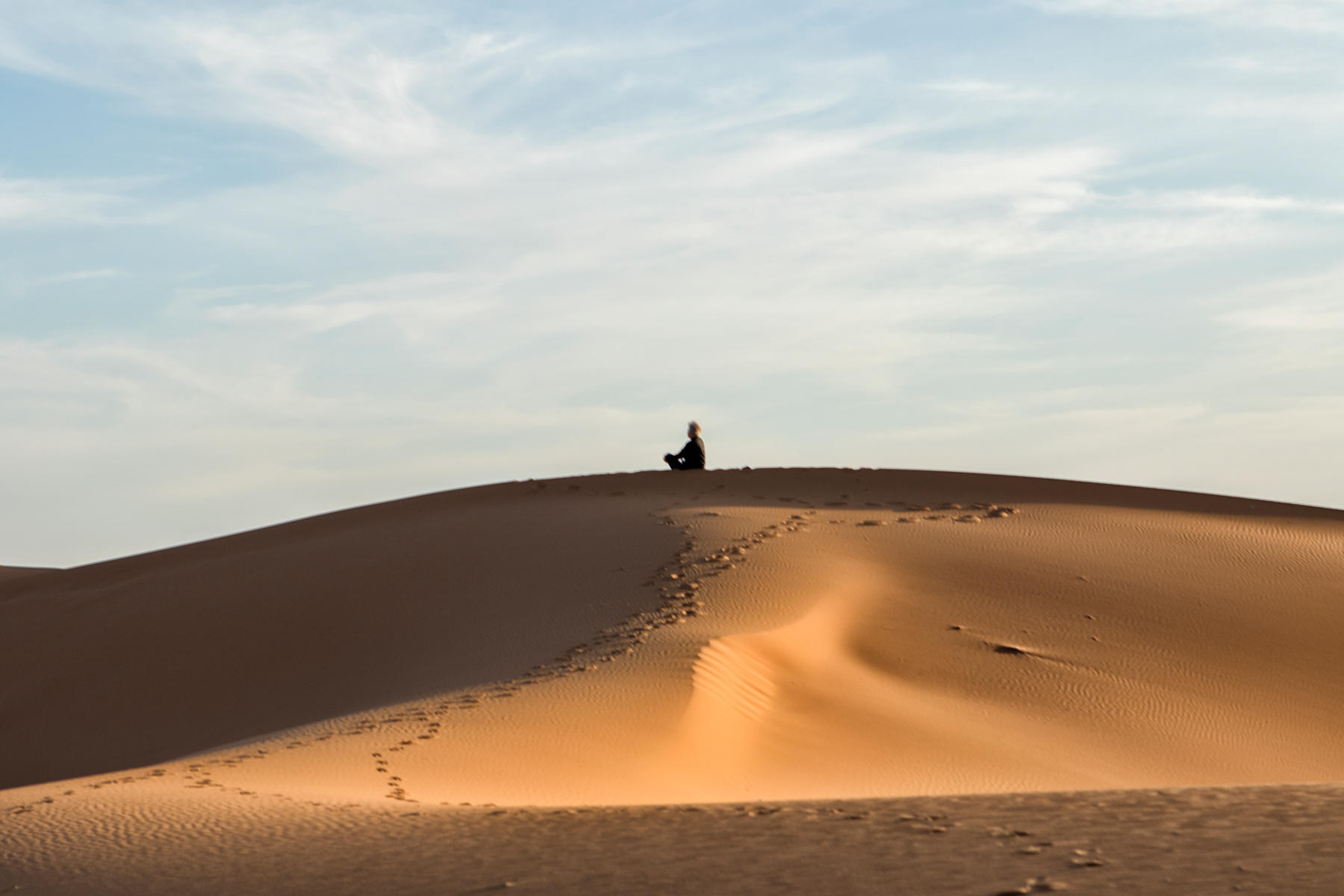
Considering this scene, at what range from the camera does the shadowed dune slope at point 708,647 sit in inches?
372

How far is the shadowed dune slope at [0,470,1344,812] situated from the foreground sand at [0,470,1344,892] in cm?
6

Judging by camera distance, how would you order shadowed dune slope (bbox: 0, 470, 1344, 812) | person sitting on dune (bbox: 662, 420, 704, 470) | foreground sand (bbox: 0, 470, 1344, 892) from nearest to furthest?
foreground sand (bbox: 0, 470, 1344, 892), shadowed dune slope (bbox: 0, 470, 1344, 812), person sitting on dune (bbox: 662, 420, 704, 470)

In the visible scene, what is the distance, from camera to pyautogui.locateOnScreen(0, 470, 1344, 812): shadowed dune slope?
9.44 m

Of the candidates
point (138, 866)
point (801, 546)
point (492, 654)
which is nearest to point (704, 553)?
point (801, 546)

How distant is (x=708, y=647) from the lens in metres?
11.5

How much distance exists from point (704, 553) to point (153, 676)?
21.4 ft

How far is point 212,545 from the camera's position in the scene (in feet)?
65.9

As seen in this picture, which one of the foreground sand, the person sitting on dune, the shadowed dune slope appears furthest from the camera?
the person sitting on dune

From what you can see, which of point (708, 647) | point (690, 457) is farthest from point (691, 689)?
point (690, 457)

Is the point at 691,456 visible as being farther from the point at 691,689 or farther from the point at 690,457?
the point at 691,689

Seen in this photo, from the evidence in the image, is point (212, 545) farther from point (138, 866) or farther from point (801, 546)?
point (138, 866)

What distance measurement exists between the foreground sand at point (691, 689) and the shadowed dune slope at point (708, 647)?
2.2 inches

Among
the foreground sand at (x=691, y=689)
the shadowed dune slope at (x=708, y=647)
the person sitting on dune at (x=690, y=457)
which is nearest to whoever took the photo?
the foreground sand at (x=691, y=689)

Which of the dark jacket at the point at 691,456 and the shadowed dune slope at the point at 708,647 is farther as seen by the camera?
the dark jacket at the point at 691,456
